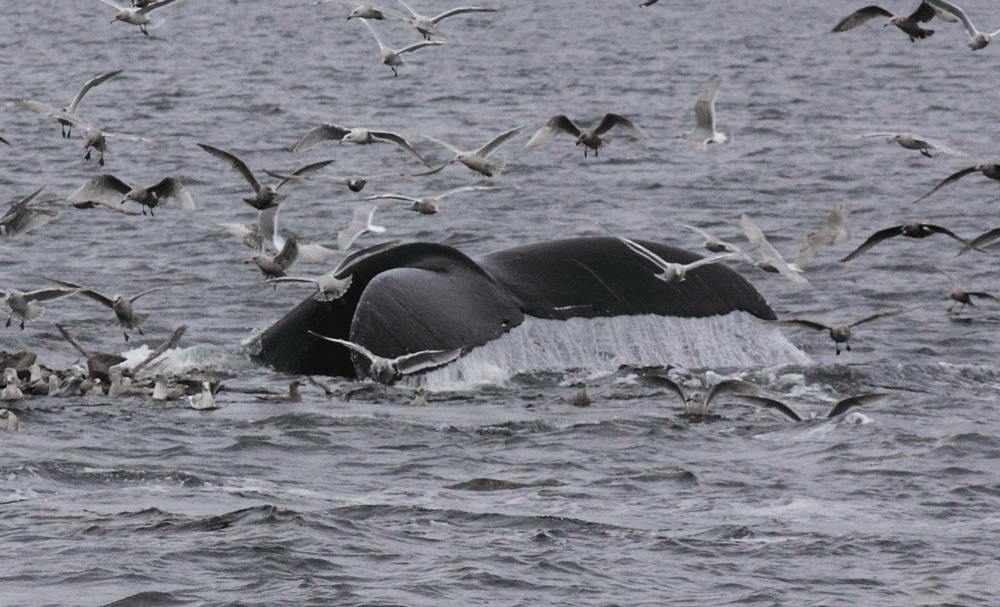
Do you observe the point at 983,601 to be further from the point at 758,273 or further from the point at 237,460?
the point at 758,273

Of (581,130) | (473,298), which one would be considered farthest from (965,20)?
(473,298)

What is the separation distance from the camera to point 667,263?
16.1 metres

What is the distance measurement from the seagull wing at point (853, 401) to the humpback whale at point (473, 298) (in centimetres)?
226

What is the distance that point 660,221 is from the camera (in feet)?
87.5

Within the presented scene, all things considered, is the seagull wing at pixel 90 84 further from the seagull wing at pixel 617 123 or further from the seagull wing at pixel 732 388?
the seagull wing at pixel 732 388

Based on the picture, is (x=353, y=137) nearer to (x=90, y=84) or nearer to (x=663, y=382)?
(x=90, y=84)

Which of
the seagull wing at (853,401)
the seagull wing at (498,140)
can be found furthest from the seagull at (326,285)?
the seagull wing at (853,401)

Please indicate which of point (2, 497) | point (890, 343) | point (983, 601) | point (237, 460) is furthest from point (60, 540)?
point (890, 343)

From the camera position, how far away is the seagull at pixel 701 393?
14414mm

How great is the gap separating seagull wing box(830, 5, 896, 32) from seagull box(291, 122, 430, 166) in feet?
13.0

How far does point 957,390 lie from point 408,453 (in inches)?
221

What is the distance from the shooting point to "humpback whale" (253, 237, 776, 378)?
1509 centimetres

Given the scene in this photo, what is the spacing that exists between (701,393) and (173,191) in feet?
16.9

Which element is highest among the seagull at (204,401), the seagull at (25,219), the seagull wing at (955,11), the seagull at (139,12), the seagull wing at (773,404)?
the seagull wing at (955,11)
